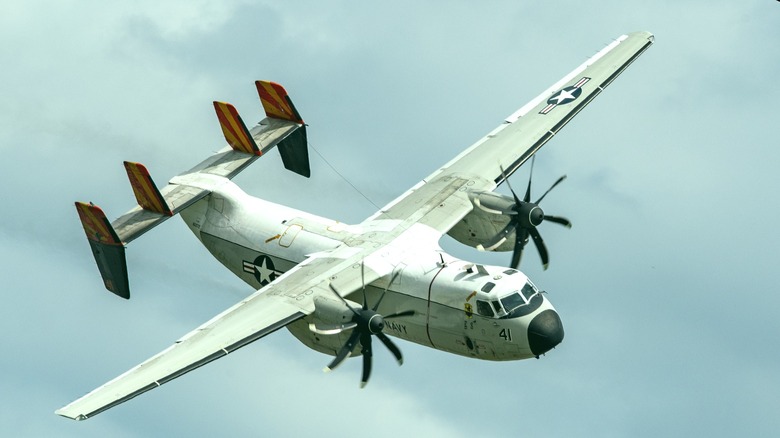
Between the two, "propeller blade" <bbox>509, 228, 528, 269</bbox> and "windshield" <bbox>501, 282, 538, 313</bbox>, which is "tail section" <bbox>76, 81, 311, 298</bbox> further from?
"windshield" <bbox>501, 282, 538, 313</bbox>

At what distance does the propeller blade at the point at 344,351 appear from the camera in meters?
60.2

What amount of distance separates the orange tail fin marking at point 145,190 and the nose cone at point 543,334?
58.0 ft

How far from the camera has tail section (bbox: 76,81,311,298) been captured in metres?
67.5

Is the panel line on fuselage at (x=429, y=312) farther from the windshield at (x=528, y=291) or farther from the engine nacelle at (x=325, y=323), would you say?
the windshield at (x=528, y=291)

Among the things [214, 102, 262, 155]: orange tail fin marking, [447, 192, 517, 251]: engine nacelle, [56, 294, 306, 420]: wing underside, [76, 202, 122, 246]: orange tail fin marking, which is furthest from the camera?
[214, 102, 262, 155]: orange tail fin marking

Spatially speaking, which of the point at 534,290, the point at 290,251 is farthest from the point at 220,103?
the point at 534,290

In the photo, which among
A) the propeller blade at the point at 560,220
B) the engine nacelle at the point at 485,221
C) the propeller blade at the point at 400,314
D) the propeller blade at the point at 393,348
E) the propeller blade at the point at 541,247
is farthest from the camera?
the engine nacelle at the point at 485,221

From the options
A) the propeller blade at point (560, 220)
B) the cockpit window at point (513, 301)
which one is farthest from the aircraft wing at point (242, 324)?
the propeller blade at point (560, 220)

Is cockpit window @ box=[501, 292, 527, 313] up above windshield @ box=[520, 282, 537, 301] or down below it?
below

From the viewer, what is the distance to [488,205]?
69.1 meters

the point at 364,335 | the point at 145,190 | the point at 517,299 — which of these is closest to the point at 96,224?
the point at 145,190

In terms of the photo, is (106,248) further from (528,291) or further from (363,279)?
(528,291)

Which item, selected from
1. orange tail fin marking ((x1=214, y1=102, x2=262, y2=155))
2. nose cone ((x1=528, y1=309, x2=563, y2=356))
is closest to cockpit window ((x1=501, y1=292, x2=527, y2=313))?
nose cone ((x1=528, y1=309, x2=563, y2=356))

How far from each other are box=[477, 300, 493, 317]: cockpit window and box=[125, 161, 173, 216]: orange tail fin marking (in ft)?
50.5
